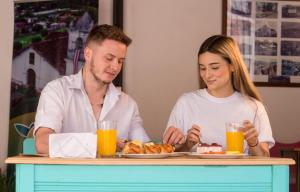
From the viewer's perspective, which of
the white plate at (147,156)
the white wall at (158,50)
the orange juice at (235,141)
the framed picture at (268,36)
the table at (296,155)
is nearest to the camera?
the white plate at (147,156)

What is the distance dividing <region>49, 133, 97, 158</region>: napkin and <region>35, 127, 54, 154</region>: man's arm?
0.42 metres

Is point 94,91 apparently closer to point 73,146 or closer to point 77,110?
point 77,110

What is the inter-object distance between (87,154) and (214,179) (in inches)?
15.2

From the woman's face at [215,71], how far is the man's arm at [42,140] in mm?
764

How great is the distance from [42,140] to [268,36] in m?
2.94

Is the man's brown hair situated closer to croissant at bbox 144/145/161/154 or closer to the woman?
the woman

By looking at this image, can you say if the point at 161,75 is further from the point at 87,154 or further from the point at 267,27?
the point at 87,154

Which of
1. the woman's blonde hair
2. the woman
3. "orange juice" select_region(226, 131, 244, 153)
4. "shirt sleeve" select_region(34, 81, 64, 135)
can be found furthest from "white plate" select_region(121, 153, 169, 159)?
the woman's blonde hair

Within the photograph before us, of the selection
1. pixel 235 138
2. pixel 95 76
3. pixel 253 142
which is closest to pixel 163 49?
pixel 95 76

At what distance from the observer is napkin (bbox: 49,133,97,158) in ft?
5.80

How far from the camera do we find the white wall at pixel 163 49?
4.59m

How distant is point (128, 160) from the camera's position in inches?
67.3

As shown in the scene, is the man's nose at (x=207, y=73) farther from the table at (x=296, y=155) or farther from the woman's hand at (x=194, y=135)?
the table at (x=296, y=155)

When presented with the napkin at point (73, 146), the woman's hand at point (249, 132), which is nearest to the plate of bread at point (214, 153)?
the woman's hand at point (249, 132)
